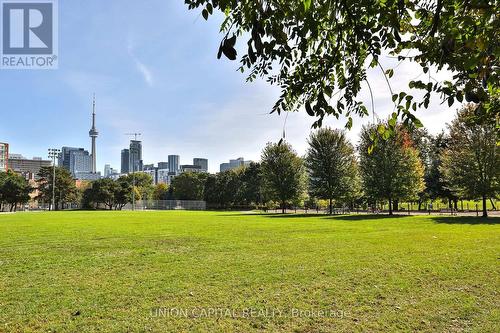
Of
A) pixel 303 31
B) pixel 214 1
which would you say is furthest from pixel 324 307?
pixel 214 1

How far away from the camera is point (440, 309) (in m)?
6.01

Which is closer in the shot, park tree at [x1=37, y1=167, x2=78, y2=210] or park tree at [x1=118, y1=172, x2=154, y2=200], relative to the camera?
park tree at [x1=37, y1=167, x2=78, y2=210]

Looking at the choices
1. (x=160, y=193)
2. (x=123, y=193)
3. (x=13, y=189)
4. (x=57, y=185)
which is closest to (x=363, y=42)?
(x=13, y=189)

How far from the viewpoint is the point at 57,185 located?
86.1 m

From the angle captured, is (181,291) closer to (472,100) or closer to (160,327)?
(160,327)

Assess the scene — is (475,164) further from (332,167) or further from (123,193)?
(123,193)

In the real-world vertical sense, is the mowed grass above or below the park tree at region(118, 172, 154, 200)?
below

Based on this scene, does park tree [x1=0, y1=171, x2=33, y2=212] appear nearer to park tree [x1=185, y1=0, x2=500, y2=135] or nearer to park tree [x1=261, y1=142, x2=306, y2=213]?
park tree [x1=261, y1=142, x2=306, y2=213]

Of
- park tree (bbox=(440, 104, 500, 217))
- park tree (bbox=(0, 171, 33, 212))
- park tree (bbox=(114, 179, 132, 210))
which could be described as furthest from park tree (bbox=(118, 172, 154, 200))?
park tree (bbox=(440, 104, 500, 217))

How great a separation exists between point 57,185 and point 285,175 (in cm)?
6161

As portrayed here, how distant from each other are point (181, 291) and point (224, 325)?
81.2 inches

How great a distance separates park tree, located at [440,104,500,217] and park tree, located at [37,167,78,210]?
83841 millimetres

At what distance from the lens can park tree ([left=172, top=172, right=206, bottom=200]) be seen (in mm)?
96438

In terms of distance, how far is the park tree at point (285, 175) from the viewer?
53.4 meters
